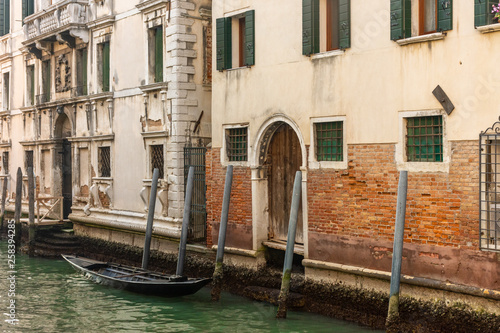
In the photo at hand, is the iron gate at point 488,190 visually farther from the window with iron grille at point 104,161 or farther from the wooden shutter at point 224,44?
the window with iron grille at point 104,161

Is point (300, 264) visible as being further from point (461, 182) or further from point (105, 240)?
point (105, 240)

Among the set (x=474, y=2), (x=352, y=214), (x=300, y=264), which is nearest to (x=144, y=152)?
(x=300, y=264)

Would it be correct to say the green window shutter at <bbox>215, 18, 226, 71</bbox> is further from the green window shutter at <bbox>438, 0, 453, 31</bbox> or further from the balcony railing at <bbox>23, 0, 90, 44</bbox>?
the balcony railing at <bbox>23, 0, 90, 44</bbox>

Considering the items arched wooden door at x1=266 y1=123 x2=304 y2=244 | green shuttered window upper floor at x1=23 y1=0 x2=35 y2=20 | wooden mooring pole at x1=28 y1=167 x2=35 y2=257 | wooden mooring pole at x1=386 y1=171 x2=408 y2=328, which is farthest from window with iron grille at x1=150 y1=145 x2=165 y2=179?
green shuttered window upper floor at x1=23 y1=0 x2=35 y2=20

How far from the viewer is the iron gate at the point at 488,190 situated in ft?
30.5

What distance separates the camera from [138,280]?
1380 centimetres

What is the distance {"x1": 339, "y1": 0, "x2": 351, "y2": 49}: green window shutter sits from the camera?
11242 millimetres

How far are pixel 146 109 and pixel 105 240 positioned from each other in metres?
3.72

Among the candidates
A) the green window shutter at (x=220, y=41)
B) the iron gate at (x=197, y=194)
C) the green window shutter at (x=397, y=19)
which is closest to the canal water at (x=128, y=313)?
the iron gate at (x=197, y=194)

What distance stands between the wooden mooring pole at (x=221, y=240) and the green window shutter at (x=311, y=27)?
7.87 feet

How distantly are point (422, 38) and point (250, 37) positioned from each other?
402 cm

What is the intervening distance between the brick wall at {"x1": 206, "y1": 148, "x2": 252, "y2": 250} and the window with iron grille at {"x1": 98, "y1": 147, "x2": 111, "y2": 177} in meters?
5.03

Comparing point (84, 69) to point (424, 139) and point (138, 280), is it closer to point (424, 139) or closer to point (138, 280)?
point (138, 280)

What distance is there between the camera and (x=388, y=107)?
10.6m
